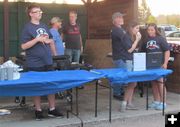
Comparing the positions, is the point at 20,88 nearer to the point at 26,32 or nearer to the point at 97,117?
the point at 26,32

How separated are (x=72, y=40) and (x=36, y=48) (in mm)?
3014

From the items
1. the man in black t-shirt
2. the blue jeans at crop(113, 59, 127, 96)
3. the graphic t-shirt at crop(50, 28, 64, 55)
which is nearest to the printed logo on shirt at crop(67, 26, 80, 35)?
the man in black t-shirt

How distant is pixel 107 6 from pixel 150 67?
425 cm

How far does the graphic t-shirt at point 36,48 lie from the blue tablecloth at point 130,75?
0.87 meters

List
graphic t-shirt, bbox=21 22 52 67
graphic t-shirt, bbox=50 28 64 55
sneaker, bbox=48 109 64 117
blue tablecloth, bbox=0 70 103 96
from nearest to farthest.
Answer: blue tablecloth, bbox=0 70 103 96
graphic t-shirt, bbox=21 22 52 67
sneaker, bbox=48 109 64 117
graphic t-shirt, bbox=50 28 64 55

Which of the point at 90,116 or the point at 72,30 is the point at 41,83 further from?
the point at 72,30

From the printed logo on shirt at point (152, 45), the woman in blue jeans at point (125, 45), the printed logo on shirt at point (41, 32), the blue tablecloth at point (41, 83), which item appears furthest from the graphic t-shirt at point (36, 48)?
the printed logo on shirt at point (152, 45)

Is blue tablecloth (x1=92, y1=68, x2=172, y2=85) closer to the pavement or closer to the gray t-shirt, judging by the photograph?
the pavement

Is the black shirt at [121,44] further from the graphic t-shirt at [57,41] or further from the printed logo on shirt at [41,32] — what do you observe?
the printed logo on shirt at [41,32]

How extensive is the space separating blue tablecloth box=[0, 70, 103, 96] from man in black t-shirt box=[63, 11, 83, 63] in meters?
2.88

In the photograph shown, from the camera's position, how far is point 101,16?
421 inches

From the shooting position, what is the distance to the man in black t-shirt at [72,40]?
28.2ft

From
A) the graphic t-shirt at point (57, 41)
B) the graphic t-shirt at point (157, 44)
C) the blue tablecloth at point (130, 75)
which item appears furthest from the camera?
the graphic t-shirt at point (57, 41)

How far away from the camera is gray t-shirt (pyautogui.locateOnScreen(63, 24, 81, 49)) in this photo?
8.61m
